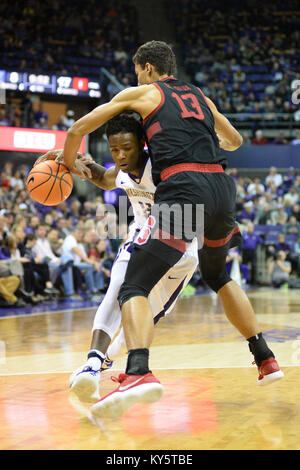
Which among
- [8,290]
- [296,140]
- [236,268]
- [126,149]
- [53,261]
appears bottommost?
[236,268]

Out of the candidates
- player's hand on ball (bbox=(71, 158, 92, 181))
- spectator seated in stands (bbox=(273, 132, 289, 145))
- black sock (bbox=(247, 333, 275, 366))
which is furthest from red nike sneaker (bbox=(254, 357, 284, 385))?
spectator seated in stands (bbox=(273, 132, 289, 145))

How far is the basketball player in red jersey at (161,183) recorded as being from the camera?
10.1ft

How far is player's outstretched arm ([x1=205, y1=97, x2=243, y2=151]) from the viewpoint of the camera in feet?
12.2

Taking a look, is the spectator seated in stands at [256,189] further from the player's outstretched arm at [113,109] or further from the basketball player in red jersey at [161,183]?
the player's outstretched arm at [113,109]

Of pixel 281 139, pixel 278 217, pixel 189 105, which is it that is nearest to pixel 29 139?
pixel 278 217

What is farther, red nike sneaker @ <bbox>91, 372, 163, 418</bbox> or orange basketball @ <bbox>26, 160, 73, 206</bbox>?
orange basketball @ <bbox>26, 160, 73, 206</bbox>

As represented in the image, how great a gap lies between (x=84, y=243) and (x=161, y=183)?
27.6 feet

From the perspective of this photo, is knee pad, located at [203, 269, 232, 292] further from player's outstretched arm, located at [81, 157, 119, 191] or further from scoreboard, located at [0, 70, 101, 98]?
scoreboard, located at [0, 70, 101, 98]

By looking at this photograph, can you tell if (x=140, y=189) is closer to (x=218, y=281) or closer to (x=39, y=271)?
(x=218, y=281)

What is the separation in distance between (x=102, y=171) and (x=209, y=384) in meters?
1.64

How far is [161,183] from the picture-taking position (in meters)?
3.30

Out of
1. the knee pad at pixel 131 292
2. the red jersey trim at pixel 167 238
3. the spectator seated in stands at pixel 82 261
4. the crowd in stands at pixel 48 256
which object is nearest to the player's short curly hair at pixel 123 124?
the red jersey trim at pixel 167 238

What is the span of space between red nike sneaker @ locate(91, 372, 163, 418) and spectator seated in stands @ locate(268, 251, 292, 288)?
36.8 feet
